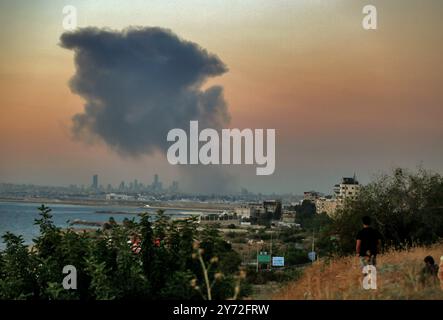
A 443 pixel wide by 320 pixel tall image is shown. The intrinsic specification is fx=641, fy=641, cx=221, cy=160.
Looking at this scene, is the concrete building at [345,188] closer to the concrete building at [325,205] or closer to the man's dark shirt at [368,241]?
the concrete building at [325,205]

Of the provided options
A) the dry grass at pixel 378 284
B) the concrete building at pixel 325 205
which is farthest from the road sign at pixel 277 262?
the dry grass at pixel 378 284

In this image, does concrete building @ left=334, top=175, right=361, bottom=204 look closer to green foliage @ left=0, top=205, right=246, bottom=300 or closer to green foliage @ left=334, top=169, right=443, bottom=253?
green foliage @ left=334, top=169, right=443, bottom=253

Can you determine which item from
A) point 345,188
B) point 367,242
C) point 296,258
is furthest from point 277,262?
point 367,242

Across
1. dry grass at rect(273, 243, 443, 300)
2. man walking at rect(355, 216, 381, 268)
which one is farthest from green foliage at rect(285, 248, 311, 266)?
man walking at rect(355, 216, 381, 268)

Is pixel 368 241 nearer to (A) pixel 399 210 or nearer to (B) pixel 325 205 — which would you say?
(A) pixel 399 210

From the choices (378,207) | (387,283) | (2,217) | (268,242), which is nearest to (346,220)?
(378,207)
